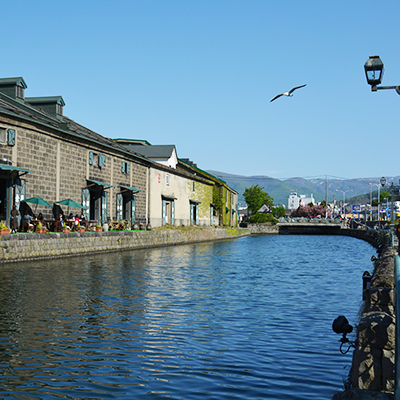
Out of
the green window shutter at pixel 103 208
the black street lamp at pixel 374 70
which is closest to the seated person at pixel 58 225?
the green window shutter at pixel 103 208

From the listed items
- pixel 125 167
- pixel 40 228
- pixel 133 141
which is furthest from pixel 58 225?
pixel 133 141

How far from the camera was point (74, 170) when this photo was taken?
35.1 m

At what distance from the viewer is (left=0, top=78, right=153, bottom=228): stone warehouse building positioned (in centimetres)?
2794

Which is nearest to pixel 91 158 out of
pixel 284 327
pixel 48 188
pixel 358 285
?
pixel 48 188

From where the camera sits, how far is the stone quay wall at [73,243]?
76.4ft

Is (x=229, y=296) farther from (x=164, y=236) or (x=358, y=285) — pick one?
(x=164, y=236)

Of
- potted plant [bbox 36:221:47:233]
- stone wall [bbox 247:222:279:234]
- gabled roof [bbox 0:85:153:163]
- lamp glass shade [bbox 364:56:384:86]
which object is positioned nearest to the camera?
lamp glass shade [bbox 364:56:384:86]

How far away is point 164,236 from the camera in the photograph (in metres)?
44.5

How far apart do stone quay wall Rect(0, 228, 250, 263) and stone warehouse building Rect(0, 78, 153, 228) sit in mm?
3267

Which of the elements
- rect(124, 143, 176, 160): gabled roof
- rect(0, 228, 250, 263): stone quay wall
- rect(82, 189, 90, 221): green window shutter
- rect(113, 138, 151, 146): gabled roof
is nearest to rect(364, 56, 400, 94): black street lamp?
rect(0, 228, 250, 263): stone quay wall

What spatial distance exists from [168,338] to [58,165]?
25266mm

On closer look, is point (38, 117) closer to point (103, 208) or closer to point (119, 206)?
point (103, 208)

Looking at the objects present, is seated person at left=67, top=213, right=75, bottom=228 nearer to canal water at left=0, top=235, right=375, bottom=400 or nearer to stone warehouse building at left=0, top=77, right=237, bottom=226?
stone warehouse building at left=0, top=77, right=237, bottom=226

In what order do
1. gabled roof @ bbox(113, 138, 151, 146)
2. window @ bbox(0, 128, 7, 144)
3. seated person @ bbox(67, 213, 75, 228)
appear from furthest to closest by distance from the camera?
gabled roof @ bbox(113, 138, 151, 146) → seated person @ bbox(67, 213, 75, 228) → window @ bbox(0, 128, 7, 144)
